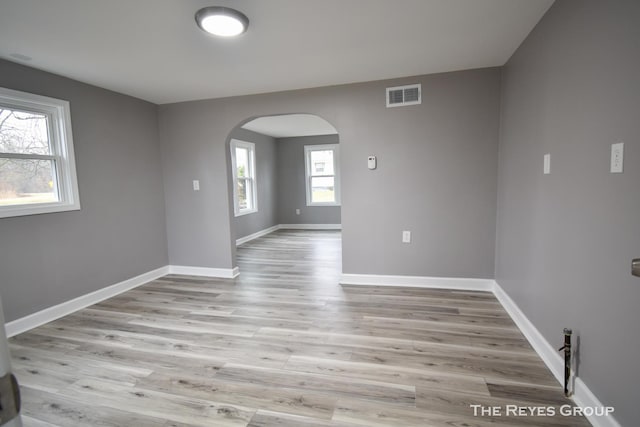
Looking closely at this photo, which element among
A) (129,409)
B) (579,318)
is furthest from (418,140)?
(129,409)

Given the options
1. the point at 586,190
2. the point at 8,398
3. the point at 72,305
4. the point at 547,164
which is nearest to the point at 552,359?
the point at 586,190

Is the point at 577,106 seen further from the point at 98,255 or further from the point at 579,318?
the point at 98,255

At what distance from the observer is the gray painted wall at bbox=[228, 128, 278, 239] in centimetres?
653

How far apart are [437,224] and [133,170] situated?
362 centimetres

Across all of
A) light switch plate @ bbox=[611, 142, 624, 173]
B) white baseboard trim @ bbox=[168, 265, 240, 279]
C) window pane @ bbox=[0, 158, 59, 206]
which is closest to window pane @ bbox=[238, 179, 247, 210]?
white baseboard trim @ bbox=[168, 265, 240, 279]

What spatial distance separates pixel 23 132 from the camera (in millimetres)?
2785

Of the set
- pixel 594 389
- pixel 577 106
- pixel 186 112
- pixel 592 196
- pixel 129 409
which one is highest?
pixel 186 112

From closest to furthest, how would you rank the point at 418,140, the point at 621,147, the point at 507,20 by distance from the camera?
the point at 621,147
the point at 507,20
the point at 418,140

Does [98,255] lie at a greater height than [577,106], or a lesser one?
lesser

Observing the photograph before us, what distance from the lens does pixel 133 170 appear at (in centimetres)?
378

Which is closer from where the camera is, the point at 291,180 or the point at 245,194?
the point at 245,194

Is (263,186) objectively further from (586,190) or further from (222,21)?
(586,190)

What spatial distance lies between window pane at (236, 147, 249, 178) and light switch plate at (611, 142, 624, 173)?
19.3 feet

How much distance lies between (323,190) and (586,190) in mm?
6319
